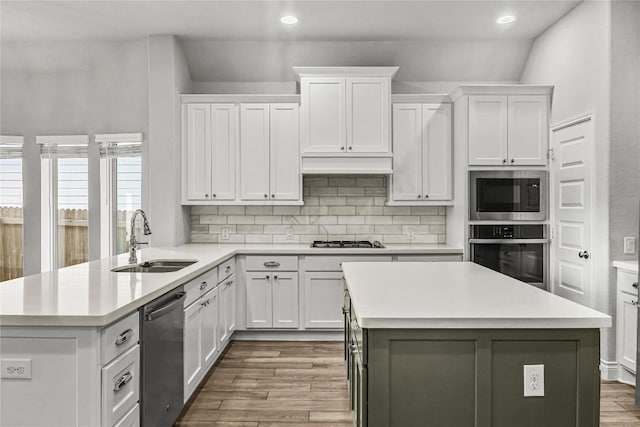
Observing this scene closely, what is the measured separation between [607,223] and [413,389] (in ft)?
8.59

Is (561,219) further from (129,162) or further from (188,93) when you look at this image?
(129,162)

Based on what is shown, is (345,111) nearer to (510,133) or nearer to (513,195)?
(510,133)

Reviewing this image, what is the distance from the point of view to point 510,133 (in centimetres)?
423

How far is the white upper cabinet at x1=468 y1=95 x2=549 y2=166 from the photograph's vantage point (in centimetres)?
422

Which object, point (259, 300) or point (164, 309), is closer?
point (164, 309)

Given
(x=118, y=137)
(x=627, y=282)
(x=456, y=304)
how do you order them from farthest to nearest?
1. (x=118, y=137)
2. (x=627, y=282)
3. (x=456, y=304)

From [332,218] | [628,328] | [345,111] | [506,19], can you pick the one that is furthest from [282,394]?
[506,19]

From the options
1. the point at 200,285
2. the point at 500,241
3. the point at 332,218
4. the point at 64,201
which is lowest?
the point at 200,285

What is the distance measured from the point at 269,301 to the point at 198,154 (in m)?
1.70

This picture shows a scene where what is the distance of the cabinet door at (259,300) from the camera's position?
4.35 m

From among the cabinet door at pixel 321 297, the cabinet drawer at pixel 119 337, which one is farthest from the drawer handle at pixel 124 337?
the cabinet door at pixel 321 297

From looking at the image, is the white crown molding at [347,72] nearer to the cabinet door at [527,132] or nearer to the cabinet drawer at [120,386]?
the cabinet door at [527,132]

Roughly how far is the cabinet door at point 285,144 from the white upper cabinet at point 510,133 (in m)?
1.75

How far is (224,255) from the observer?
3770 mm
